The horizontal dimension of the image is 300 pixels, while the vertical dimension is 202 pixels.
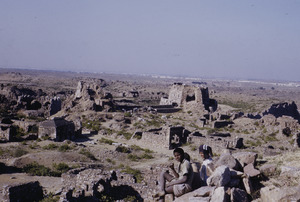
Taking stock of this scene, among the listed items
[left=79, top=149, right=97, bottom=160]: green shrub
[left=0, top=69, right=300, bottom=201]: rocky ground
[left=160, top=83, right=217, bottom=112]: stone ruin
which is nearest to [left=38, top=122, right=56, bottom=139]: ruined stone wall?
[left=0, top=69, right=300, bottom=201]: rocky ground

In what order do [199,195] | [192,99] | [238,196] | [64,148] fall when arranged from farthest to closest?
[192,99] < [64,148] < [199,195] < [238,196]

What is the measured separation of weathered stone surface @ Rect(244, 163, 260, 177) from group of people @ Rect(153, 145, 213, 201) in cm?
107

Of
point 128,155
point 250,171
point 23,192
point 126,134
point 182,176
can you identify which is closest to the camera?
point 182,176

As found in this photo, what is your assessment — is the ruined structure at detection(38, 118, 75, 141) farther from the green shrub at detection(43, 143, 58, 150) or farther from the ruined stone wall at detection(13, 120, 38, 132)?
the ruined stone wall at detection(13, 120, 38, 132)

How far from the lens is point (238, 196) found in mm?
6738

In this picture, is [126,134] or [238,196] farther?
[126,134]

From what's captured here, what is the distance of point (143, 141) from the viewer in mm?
26062

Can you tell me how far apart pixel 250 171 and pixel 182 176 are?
6.38 feet

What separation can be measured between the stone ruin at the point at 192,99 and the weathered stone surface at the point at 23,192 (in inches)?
1319

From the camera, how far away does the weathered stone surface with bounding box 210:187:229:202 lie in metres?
6.46

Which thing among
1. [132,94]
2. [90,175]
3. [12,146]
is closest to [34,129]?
[12,146]

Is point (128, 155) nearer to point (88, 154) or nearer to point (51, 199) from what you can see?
point (88, 154)

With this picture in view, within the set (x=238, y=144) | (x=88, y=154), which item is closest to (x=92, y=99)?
(x=88, y=154)

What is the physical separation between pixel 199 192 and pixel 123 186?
15.7 feet
